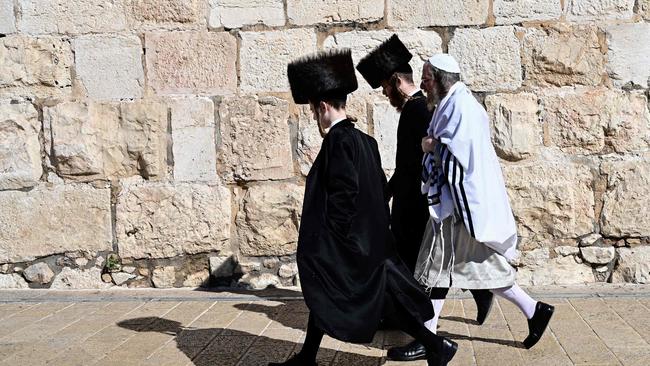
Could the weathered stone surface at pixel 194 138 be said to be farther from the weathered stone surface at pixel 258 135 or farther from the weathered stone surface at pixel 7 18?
the weathered stone surface at pixel 7 18

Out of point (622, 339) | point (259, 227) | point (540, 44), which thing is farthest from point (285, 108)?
point (622, 339)

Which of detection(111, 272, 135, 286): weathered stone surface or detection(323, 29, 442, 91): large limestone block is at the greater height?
detection(323, 29, 442, 91): large limestone block

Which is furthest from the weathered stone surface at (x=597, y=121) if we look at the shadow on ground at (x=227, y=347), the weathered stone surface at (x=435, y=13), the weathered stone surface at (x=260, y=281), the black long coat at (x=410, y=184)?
the shadow on ground at (x=227, y=347)

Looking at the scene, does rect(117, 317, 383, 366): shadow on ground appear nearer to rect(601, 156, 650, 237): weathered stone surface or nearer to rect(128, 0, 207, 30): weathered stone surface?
rect(128, 0, 207, 30): weathered stone surface

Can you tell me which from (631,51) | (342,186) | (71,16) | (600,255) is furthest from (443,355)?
(71,16)

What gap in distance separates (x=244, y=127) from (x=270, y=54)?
1.90 ft

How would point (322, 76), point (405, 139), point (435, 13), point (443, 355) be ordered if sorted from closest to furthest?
1. point (443, 355)
2. point (322, 76)
3. point (405, 139)
4. point (435, 13)

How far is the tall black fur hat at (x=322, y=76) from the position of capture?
3941 mm

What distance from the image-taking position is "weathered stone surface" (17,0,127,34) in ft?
20.3

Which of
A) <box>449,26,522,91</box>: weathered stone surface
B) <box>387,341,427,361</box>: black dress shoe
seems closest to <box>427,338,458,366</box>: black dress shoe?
<box>387,341,427,361</box>: black dress shoe

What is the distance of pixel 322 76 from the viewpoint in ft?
12.9

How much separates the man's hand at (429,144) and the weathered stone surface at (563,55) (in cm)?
201

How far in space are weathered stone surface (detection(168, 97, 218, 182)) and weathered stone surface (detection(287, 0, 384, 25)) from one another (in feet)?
3.03

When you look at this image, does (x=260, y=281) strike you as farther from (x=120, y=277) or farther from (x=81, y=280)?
(x=81, y=280)
